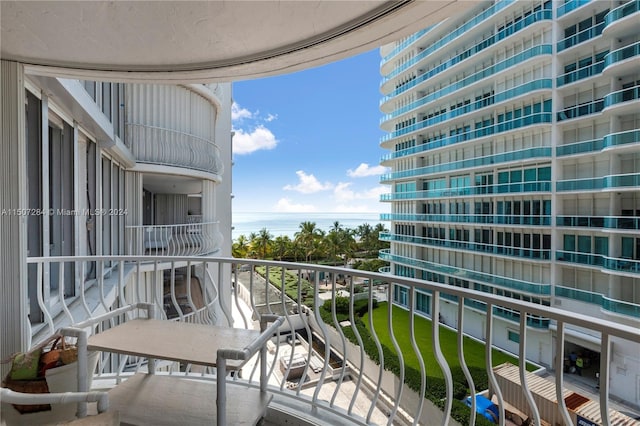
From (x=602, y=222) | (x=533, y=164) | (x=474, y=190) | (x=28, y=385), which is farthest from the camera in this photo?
(x=474, y=190)

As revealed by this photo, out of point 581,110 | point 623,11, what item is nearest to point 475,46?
point 623,11

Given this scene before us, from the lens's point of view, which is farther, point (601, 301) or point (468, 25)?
point (468, 25)

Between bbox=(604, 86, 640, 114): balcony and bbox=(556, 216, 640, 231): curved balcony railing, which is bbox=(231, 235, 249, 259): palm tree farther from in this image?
bbox=(604, 86, 640, 114): balcony

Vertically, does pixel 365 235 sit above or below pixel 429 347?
above

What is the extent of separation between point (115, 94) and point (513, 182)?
16.7m

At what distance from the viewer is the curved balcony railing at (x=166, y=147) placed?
593cm

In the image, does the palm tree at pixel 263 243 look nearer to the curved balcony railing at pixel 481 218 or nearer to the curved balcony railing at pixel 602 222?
the curved balcony railing at pixel 481 218

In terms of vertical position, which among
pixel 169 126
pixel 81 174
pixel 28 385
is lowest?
pixel 28 385

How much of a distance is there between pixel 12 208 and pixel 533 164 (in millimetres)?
17546

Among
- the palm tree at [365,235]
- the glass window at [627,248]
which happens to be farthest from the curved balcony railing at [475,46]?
the palm tree at [365,235]

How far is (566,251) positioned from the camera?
541 inches

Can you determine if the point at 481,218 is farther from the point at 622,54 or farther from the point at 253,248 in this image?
the point at 253,248

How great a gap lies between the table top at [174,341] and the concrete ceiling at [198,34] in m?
1.38

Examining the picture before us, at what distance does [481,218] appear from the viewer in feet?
54.2
